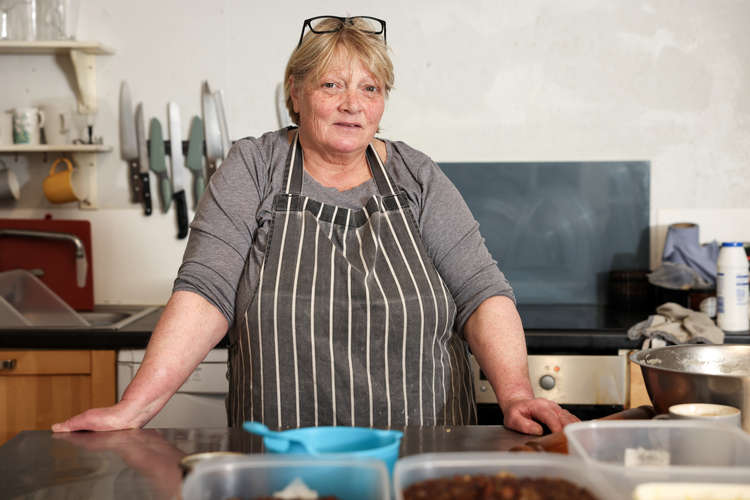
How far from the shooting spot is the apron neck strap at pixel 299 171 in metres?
1.53

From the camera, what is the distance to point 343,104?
151cm

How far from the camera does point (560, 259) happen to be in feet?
9.07

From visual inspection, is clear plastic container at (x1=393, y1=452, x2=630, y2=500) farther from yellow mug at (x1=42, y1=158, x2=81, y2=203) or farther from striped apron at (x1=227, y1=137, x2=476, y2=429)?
yellow mug at (x1=42, y1=158, x2=81, y2=203)

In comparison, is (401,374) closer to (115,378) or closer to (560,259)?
(115,378)

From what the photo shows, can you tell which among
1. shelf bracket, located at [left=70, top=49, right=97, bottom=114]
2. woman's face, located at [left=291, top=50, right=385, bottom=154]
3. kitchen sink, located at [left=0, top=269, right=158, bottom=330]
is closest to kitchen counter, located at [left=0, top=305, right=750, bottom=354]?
kitchen sink, located at [left=0, top=269, right=158, bottom=330]

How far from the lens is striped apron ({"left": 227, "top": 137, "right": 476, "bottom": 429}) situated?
4.55ft

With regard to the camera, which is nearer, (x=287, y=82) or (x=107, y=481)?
(x=107, y=481)

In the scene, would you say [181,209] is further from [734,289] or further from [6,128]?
[734,289]

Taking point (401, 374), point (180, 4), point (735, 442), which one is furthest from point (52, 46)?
point (735, 442)

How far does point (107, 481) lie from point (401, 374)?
0.59 meters

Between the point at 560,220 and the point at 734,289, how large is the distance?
66 cm

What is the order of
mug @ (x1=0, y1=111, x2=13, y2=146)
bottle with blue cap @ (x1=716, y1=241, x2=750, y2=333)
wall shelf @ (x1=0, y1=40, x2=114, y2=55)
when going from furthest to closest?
mug @ (x1=0, y1=111, x2=13, y2=146) → wall shelf @ (x1=0, y1=40, x2=114, y2=55) → bottle with blue cap @ (x1=716, y1=241, x2=750, y2=333)

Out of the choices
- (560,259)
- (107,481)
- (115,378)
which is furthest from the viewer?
(560,259)

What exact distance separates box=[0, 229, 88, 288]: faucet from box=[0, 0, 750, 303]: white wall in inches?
4.5
